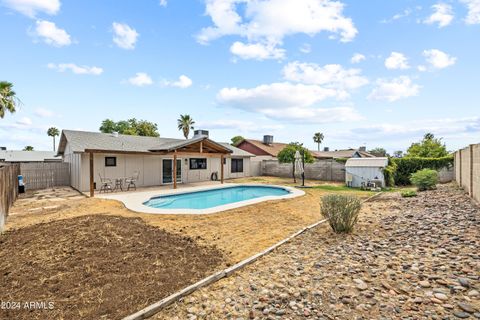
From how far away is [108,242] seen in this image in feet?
16.7

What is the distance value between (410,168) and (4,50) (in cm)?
2374

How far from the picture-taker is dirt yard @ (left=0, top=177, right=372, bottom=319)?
10.4ft

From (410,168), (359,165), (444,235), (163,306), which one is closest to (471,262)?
(444,235)

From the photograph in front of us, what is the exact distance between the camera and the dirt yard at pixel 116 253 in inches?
124

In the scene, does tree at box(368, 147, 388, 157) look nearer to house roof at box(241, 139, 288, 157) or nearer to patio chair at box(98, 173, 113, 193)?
house roof at box(241, 139, 288, 157)

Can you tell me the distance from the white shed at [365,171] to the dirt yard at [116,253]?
9.96m

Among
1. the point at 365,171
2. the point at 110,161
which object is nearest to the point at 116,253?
the point at 110,161

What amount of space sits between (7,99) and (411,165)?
26.1 meters

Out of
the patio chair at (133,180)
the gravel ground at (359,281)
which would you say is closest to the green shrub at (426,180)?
the gravel ground at (359,281)

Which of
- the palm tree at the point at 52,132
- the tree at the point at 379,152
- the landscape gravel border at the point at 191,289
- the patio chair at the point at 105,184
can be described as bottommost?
the landscape gravel border at the point at 191,289

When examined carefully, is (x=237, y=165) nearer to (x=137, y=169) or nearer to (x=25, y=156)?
(x=137, y=169)

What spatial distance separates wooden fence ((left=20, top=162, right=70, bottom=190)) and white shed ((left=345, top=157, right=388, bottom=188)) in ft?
64.1

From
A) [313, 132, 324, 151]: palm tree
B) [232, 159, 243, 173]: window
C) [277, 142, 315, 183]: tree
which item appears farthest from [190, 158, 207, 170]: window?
[313, 132, 324, 151]: palm tree

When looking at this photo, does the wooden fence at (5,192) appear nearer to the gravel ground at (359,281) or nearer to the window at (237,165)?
the gravel ground at (359,281)
